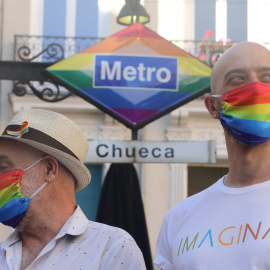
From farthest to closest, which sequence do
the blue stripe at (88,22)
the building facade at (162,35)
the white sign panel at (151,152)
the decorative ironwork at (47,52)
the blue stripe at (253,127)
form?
the blue stripe at (88,22) → the building facade at (162,35) → the decorative ironwork at (47,52) → the white sign panel at (151,152) → the blue stripe at (253,127)

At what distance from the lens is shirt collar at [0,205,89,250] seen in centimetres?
261

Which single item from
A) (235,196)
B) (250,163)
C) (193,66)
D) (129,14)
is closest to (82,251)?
(235,196)

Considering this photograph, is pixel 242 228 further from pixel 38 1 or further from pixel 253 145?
pixel 38 1

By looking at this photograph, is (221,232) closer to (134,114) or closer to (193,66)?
(134,114)

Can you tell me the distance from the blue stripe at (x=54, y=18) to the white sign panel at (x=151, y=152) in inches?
348

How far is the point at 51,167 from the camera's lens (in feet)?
8.90

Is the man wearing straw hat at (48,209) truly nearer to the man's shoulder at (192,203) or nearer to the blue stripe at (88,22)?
the man's shoulder at (192,203)

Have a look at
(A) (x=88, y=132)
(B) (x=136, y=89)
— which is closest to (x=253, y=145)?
(B) (x=136, y=89)

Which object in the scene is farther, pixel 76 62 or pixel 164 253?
pixel 76 62

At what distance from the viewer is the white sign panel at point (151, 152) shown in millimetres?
4727

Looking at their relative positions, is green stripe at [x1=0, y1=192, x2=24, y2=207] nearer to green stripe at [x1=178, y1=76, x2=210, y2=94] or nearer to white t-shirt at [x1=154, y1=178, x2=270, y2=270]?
white t-shirt at [x1=154, y1=178, x2=270, y2=270]

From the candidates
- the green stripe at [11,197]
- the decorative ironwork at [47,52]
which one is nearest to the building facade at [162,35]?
the decorative ironwork at [47,52]

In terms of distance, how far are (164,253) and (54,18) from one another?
11303 millimetres

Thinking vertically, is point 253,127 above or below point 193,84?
above
